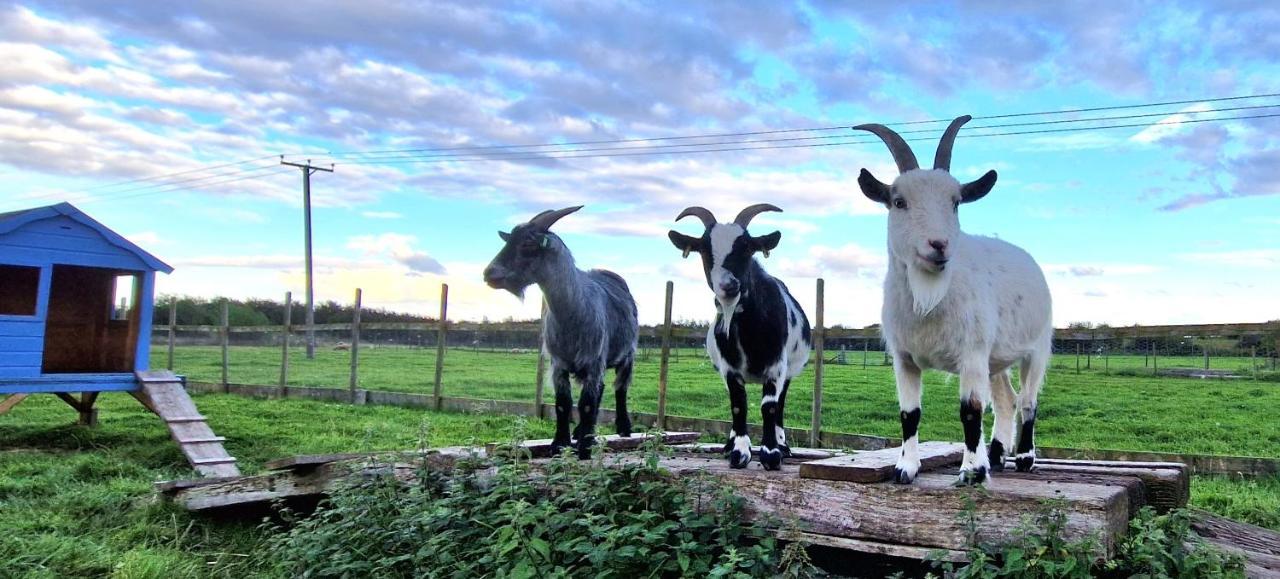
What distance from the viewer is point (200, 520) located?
23.9ft

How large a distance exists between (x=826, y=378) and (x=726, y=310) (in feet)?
47.2

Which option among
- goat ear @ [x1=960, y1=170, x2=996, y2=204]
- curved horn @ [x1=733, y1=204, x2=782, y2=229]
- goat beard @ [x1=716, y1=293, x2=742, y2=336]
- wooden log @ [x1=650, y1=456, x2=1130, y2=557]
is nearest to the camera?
wooden log @ [x1=650, y1=456, x2=1130, y2=557]

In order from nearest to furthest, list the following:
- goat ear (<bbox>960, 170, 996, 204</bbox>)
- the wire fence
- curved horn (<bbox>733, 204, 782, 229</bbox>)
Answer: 1. goat ear (<bbox>960, 170, 996, 204</bbox>)
2. curved horn (<bbox>733, 204, 782, 229</bbox>)
3. the wire fence

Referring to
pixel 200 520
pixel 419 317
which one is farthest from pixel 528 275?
pixel 419 317

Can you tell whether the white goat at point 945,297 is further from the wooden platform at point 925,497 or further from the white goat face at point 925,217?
the wooden platform at point 925,497

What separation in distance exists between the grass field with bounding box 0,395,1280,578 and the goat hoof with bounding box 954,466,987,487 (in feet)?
8.98

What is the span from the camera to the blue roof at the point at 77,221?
11.0 metres

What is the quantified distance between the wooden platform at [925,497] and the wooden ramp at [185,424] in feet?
13.8

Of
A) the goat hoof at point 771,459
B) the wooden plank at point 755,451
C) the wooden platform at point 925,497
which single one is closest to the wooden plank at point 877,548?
the wooden platform at point 925,497

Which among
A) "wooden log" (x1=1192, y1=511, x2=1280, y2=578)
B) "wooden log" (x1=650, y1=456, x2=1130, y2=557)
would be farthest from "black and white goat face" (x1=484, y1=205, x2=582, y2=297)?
"wooden log" (x1=1192, y1=511, x2=1280, y2=578)

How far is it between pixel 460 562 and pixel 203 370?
23.7m

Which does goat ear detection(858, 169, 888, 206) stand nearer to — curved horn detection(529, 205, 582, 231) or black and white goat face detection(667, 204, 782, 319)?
black and white goat face detection(667, 204, 782, 319)

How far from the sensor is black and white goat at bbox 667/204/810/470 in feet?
17.1

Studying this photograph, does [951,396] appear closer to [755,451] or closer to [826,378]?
[826,378]
